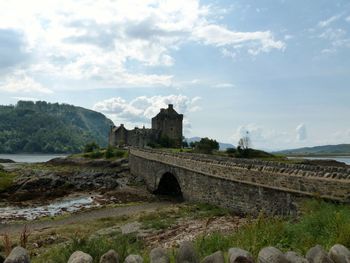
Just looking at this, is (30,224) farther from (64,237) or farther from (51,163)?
(51,163)

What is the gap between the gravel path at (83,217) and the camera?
2429 centimetres

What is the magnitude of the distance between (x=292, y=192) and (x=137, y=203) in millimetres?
18525

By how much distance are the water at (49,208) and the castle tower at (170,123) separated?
54776 millimetres

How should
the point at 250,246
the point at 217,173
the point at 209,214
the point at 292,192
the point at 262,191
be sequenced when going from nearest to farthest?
the point at 250,246, the point at 292,192, the point at 262,191, the point at 209,214, the point at 217,173

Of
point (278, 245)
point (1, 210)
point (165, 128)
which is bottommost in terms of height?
point (1, 210)

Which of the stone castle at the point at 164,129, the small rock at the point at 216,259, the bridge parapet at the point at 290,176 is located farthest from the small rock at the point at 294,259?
the stone castle at the point at 164,129

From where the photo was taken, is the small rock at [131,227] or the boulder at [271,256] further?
the small rock at [131,227]

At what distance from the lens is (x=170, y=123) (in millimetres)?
92562

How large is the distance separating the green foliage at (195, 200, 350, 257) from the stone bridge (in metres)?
3.81

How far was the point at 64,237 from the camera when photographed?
1908 cm

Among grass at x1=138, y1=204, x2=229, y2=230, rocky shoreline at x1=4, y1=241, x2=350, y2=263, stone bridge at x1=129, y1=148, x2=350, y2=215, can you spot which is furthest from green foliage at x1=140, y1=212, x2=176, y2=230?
rocky shoreline at x1=4, y1=241, x2=350, y2=263

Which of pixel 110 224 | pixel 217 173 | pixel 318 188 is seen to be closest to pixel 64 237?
pixel 110 224

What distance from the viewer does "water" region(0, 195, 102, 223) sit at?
2862 centimetres

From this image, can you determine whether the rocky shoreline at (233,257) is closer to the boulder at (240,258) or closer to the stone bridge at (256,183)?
the boulder at (240,258)
